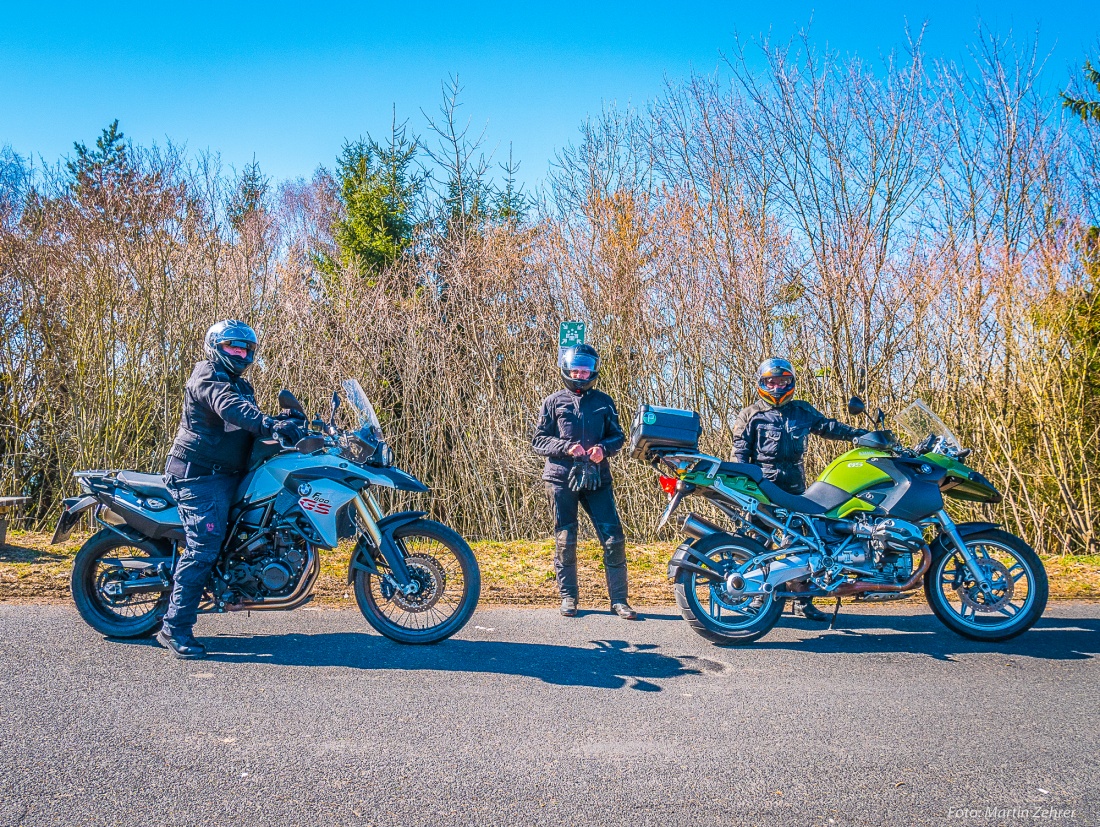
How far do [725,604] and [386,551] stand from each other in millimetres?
2039

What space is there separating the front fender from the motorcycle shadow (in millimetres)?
2170

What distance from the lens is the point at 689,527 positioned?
5.05 meters

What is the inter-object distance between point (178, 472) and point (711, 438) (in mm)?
7052

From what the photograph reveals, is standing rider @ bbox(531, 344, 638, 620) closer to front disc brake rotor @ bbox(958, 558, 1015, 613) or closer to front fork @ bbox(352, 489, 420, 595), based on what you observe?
front fork @ bbox(352, 489, 420, 595)

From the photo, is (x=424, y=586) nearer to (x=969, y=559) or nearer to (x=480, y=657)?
(x=480, y=657)

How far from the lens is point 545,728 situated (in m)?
3.45

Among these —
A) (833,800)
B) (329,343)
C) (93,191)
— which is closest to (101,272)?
(93,191)

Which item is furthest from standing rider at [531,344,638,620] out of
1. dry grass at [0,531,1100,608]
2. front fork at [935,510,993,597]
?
front fork at [935,510,993,597]

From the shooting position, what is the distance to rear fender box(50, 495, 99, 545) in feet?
15.5

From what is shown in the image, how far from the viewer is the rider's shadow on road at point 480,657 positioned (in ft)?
13.8

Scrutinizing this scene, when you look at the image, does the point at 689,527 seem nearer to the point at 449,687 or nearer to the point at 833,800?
the point at 449,687

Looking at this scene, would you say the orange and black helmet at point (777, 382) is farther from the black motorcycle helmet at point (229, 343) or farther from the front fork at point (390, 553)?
the black motorcycle helmet at point (229, 343)

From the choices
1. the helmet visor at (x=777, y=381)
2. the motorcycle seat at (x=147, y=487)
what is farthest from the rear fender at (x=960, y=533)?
A: the motorcycle seat at (x=147, y=487)

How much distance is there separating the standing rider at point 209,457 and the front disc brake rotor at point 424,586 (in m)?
1.00
